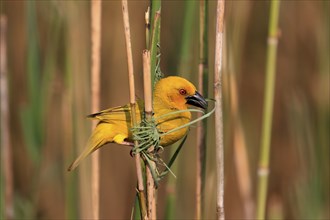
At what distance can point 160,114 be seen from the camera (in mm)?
1637

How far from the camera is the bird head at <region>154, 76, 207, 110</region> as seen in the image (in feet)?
5.43

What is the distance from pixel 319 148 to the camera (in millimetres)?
2123

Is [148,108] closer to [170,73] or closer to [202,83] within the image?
[202,83]

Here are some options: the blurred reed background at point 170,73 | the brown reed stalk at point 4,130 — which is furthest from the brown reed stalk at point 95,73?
the brown reed stalk at point 4,130

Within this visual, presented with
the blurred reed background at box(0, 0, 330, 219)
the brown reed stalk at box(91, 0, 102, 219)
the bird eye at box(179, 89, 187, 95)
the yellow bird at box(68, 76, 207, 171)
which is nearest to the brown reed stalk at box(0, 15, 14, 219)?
the blurred reed background at box(0, 0, 330, 219)

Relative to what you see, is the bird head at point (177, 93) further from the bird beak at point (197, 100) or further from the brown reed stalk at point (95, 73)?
the brown reed stalk at point (95, 73)

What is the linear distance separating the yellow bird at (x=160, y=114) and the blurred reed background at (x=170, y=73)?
0.64 feet

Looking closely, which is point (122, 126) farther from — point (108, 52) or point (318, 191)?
point (108, 52)

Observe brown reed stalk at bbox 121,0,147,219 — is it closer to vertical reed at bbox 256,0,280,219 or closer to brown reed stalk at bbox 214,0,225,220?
brown reed stalk at bbox 214,0,225,220

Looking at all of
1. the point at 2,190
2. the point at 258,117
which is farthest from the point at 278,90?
the point at 2,190

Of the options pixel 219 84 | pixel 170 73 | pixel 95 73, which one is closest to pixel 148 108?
pixel 219 84

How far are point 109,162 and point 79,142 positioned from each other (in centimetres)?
108

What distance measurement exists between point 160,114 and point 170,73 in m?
0.82

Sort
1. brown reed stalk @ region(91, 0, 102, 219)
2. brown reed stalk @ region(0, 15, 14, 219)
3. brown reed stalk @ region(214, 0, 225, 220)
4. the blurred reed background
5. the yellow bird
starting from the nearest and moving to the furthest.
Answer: brown reed stalk @ region(214, 0, 225, 220) < the yellow bird < brown reed stalk @ region(91, 0, 102, 219) < the blurred reed background < brown reed stalk @ region(0, 15, 14, 219)
